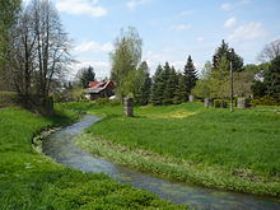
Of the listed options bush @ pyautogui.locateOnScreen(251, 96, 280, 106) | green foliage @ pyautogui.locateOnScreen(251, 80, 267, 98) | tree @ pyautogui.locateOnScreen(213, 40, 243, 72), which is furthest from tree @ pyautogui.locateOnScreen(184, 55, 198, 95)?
bush @ pyautogui.locateOnScreen(251, 96, 280, 106)

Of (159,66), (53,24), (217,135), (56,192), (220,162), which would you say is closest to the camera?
(56,192)

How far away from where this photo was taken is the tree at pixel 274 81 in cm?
5696

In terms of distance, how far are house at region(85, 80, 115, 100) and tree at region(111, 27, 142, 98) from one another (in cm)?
3412

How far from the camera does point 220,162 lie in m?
18.3

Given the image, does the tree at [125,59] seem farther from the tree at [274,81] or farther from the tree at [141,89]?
the tree at [274,81]

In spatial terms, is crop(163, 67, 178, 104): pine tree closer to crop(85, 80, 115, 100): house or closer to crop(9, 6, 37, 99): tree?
crop(9, 6, 37, 99): tree

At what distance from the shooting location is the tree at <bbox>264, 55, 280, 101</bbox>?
187ft

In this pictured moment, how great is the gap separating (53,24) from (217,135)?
30556mm

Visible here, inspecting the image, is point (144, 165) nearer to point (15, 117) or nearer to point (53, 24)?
point (15, 117)

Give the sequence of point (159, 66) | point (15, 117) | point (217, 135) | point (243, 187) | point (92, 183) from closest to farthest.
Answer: point (92, 183) < point (243, 187) < point (217, 135) < point (15, 117) < point (159, 66)

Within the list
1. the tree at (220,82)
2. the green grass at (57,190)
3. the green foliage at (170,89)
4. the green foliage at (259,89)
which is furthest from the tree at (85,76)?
the green grass at (57,190)

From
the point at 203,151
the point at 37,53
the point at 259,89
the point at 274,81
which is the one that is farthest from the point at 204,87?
the point at 203,151

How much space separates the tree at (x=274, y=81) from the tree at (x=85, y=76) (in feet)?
259

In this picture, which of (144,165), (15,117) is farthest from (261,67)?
(144,165)
